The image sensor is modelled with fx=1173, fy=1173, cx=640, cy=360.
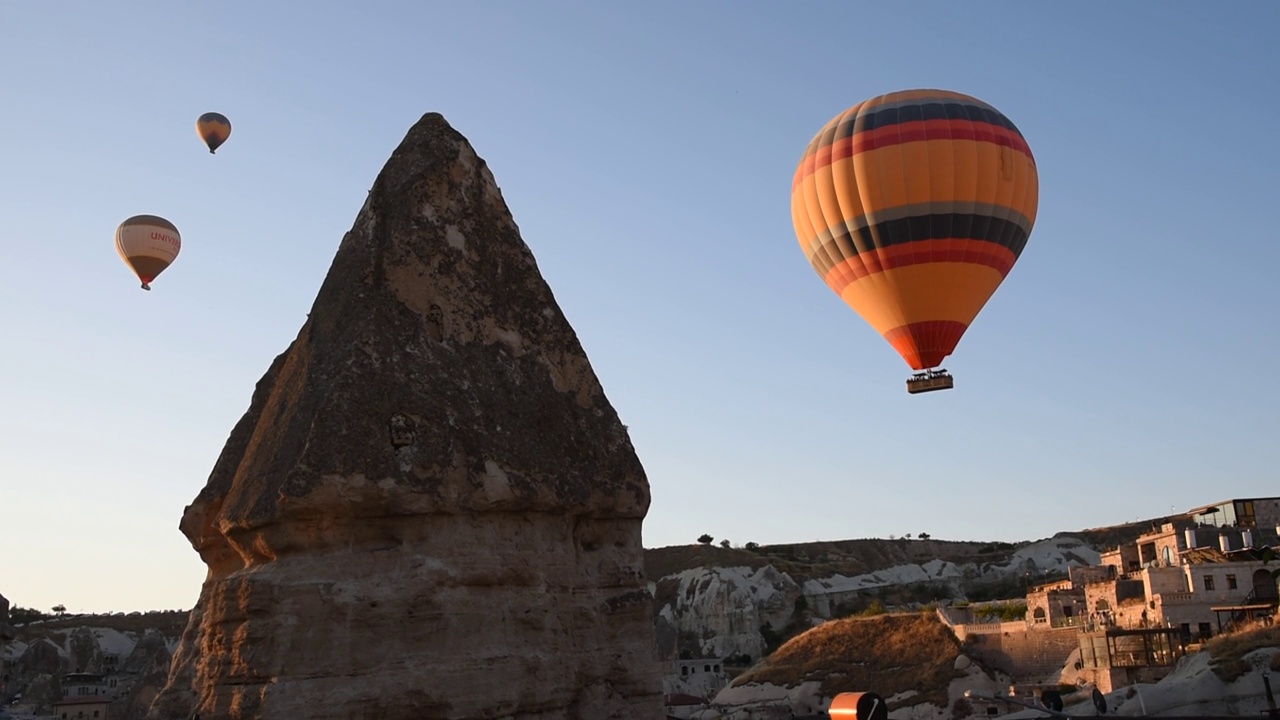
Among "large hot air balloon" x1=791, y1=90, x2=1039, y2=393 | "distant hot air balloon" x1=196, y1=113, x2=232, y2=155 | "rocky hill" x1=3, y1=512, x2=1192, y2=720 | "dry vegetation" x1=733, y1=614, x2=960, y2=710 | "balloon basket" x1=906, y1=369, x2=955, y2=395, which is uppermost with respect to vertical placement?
"distant hot air balloon" x1=196, y1=113, x2=232, y2=155

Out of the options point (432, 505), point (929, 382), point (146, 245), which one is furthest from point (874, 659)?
point (432, 505)

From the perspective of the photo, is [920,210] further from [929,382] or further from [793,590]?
[793,590]

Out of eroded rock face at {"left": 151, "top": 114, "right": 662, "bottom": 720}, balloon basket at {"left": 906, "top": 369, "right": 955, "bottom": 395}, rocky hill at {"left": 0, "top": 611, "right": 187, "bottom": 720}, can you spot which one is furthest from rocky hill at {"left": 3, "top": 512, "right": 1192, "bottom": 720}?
eroded rock face at {"left": 151, "top": 114, "right": 662, "bottom": 720}

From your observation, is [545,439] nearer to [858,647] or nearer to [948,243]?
[948,243]

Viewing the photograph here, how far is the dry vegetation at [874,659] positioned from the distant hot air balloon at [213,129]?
34999 millimetres

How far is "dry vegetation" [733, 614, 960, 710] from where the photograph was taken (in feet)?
174

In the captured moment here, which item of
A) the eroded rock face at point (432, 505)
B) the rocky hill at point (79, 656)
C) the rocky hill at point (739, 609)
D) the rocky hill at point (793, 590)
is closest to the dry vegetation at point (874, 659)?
the rocky hill at point (739, 609)

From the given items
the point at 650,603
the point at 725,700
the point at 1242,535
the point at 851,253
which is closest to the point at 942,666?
the point at 725,700

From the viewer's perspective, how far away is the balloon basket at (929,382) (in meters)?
40.0

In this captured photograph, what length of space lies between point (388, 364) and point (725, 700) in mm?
49123

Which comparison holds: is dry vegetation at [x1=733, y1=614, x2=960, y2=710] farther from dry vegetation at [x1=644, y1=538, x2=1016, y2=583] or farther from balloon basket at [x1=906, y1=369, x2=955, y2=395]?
dry vegetation at [x1=644, y1=538, x2=1016, y2=583]

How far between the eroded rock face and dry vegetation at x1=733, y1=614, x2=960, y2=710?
4273 cm

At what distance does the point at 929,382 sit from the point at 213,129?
32.0m

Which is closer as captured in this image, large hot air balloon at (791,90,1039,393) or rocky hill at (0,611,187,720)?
large hot air balloon at (791,90,1039,393)
